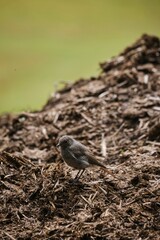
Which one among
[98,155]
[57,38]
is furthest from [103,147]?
[57,38]

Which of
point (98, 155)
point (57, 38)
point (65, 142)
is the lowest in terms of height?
point (98, 155)

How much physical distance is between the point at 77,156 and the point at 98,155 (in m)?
1.45

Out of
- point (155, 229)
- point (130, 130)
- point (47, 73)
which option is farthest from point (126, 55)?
point (155, 229)

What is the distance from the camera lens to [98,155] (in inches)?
376

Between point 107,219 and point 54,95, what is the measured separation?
222 inches

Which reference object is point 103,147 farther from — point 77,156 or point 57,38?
point 57,38

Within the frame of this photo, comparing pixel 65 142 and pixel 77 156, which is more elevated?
pixel 65 142

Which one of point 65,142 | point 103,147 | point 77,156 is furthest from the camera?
point 103,147

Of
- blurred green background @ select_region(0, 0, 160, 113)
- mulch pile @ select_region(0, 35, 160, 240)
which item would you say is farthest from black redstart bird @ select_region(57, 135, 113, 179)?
blurred green background @ select_region(0, 0, 160, 113)

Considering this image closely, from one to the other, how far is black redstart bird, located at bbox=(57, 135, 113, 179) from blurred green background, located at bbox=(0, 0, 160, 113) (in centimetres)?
628

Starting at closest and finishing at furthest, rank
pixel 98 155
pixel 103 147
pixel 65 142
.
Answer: pixel 65 142, pixel 98 155, pixel 103 147

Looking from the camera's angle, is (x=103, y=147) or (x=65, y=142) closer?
(x=65, y=142)

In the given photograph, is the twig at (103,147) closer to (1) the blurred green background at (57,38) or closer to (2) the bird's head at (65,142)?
(2) the bird's head at (65,142)

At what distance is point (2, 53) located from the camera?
18688 millimetres
